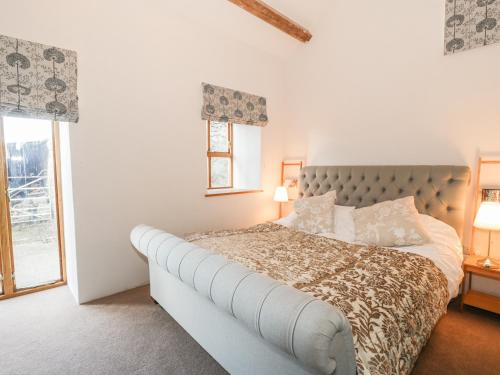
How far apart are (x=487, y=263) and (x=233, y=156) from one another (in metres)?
3.12

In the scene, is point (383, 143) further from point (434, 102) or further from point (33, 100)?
point (33, 100)

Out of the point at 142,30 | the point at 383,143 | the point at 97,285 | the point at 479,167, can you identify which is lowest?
the point at 97,285

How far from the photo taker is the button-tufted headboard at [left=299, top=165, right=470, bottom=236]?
257 cm

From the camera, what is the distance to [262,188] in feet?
13.2

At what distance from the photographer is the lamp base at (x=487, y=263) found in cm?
222

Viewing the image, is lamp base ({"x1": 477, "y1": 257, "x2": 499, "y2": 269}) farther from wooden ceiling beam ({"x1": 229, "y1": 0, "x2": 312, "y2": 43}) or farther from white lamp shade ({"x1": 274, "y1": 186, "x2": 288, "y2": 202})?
wooden ceiling beam ({"x1": 229, "y1": 0, "x2": 312, "y2": 43})

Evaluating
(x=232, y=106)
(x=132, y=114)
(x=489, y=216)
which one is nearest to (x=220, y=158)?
(x=232, y=106)

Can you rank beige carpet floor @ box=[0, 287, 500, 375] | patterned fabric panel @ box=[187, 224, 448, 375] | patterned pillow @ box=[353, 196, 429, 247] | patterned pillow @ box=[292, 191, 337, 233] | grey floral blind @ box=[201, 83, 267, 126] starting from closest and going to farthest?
patterned fabric panel @ box=[187, 224, 448, 375] → beige carpet floor @ box=[0, 287, 500, 375] → patterned pillow @ box=[353, 196, 429, 247] → patterned pillow @ box=[292, 191, 337, 233] → grey floral blind @ box=[201, 83, 267, 126]

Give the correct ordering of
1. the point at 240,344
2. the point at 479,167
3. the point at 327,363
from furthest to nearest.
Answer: the point at 479,167 → the point at 240,344 → the point at 327,363

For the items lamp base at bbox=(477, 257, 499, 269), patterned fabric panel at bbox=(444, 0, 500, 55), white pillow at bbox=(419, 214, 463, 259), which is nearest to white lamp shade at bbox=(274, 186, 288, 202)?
white pillow at bbox=(419, 214, 463, 259)

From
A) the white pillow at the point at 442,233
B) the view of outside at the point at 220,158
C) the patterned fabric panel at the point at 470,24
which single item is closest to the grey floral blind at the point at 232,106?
the view of outside at the point at 220,158

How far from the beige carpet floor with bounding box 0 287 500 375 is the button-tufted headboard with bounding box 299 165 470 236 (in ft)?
2.99

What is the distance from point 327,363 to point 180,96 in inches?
112

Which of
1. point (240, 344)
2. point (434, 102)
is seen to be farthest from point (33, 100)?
point (434, 102)
